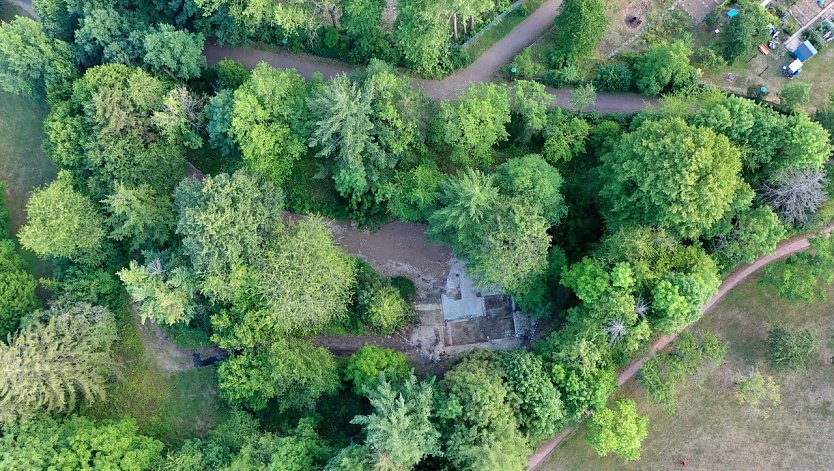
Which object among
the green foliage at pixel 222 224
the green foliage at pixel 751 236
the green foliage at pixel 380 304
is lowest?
the green foliage at pixel 380 304

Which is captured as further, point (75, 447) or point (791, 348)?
point (791, 348)

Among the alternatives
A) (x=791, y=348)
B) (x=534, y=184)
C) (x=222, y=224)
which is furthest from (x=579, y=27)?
(x=222, y=224)

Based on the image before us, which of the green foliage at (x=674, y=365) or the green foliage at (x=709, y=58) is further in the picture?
the green foliage at (x=709, y=58)

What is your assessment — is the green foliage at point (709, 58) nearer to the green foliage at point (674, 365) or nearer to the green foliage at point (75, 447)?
the green foliage at point (674, 365)

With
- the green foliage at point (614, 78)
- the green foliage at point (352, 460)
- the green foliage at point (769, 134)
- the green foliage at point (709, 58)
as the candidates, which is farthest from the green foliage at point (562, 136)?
the green foliage at point (352, 460)

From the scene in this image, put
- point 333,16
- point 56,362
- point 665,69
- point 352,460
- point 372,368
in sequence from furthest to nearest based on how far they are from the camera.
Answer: point 333,16, point 665,69, point 372,368, point 56,362, point 352,460

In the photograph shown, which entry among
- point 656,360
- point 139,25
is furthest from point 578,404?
point 139,25

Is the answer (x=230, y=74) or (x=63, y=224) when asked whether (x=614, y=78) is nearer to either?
(x=230, y=74)
